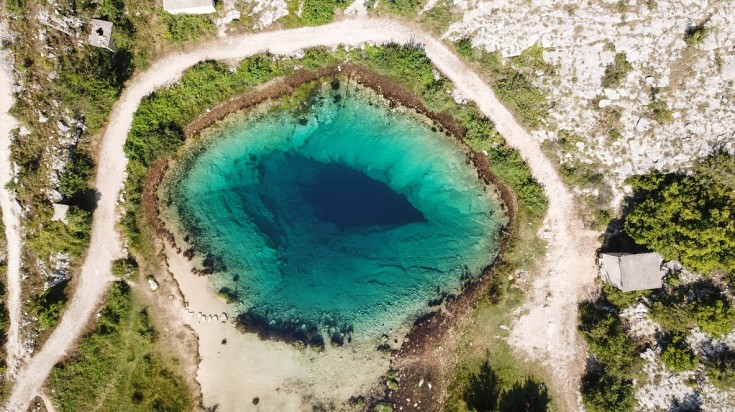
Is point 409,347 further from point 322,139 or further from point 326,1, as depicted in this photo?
point 326,1

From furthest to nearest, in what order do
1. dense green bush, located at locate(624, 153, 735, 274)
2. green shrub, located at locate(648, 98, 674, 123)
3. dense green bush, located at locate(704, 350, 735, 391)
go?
green shrub, located at locate(648, 98, 674, 123), dense green bush, located at locate(704, 350, 735, 391), dense green bush, located at locate(624, 153, 735, 274)

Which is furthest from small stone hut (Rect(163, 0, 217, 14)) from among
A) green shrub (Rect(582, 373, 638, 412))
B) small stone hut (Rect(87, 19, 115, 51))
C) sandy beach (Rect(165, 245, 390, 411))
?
green shrub (Rect(582, 373, 638, 412))

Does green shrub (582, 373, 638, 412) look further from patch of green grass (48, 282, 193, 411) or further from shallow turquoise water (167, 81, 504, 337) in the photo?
patch of green grass (48, 282, 193, 411)

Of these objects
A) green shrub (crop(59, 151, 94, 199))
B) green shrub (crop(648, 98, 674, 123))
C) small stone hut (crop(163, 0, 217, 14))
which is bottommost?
green shrub (crop(59, 151, 94, 199))

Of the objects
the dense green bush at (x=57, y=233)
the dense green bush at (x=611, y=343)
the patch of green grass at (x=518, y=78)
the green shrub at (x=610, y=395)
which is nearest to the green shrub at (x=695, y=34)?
the patch of green grass at (x=518, y=78)

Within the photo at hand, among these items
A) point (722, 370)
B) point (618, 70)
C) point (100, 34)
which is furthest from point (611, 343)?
point (100, 34)

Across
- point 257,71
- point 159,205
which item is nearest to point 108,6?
point 257,71

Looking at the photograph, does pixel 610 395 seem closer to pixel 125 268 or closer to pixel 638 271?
pixel 638 271
